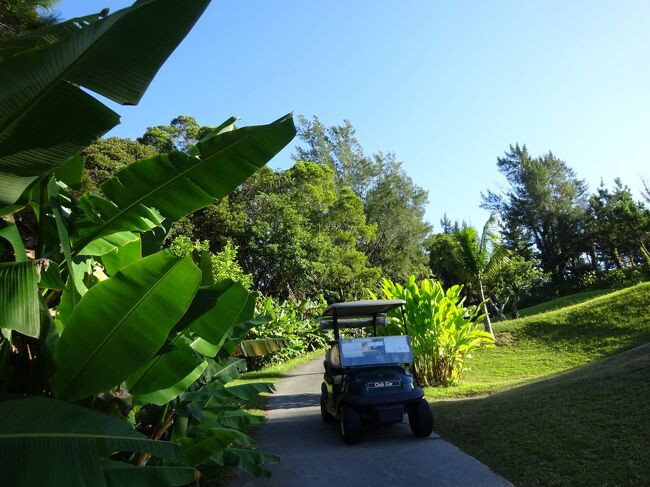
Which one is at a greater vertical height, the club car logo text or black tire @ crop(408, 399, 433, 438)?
the club car logo text

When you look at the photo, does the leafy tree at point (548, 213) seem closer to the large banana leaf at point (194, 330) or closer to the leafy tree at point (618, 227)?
the leafy tree at point (618, 227)

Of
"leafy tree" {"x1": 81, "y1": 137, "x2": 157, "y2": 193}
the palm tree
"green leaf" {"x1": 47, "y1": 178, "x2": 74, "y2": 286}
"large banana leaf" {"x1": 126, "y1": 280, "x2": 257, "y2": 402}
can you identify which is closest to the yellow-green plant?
the palm tree

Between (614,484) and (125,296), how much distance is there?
14.5ft

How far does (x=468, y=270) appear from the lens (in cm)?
2047

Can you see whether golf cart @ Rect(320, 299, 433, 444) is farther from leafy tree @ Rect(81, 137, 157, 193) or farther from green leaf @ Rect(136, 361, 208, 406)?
leafy tree @ Rect(81, 137, 157, 193)

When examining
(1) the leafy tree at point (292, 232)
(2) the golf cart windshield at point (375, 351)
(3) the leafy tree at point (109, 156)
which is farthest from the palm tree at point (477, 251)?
(3) the leafy tree at point (109, 156)

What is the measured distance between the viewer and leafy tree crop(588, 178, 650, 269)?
A: 4328 centimetres

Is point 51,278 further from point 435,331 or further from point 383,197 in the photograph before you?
point 383,197

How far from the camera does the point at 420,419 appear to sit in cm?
673

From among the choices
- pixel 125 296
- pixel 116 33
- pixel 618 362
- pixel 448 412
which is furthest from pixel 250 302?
pixel 618 362

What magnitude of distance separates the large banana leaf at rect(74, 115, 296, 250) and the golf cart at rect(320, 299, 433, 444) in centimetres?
503

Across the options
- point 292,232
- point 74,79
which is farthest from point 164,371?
point 292,232

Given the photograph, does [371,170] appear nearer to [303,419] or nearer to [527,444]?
[303,419]

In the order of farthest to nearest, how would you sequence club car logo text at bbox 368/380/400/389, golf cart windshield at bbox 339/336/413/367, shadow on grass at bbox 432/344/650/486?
golf cart windshield at bbox 339/336/413/367
club car logo text at bbox 368/380/400/389
shadow on grass at bbox 432/344/650/486
